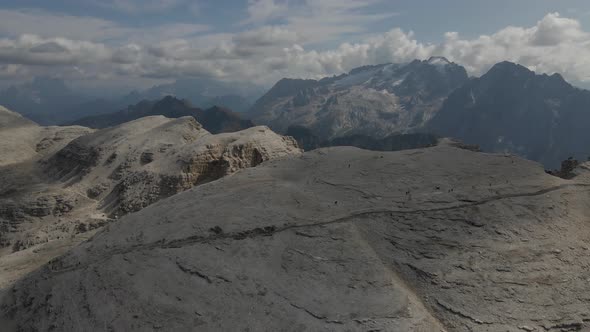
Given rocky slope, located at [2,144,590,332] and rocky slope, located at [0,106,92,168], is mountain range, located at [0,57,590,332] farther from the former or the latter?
rocky slope, located at [0,106,92,168]

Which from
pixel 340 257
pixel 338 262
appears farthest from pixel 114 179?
pixel 338 262

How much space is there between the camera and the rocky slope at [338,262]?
12.9 m

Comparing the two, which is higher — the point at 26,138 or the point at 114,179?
the point at 26,138

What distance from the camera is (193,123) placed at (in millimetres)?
56719

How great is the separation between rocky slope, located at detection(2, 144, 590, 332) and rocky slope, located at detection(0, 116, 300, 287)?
57.7ft

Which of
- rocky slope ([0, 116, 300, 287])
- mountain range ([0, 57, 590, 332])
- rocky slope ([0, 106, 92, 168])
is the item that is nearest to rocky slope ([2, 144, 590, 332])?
mountain range ([0, 57, 590, 332])

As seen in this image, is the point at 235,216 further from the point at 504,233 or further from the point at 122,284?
the point at 504,233

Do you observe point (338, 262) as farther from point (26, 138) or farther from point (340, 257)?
point (26, 138)

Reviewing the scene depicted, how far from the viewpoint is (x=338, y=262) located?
1469 centimetres

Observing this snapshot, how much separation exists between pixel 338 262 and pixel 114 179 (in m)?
37.0

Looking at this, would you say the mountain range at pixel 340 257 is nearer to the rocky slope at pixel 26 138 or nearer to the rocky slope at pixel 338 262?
the rocky slope at pixel 338 262

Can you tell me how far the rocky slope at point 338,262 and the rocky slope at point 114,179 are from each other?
17.6m

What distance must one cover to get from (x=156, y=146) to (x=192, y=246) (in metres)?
35.8

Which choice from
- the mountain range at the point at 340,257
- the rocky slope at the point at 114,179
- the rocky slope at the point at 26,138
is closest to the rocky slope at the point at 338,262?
the mountain range at the point at 340,257
